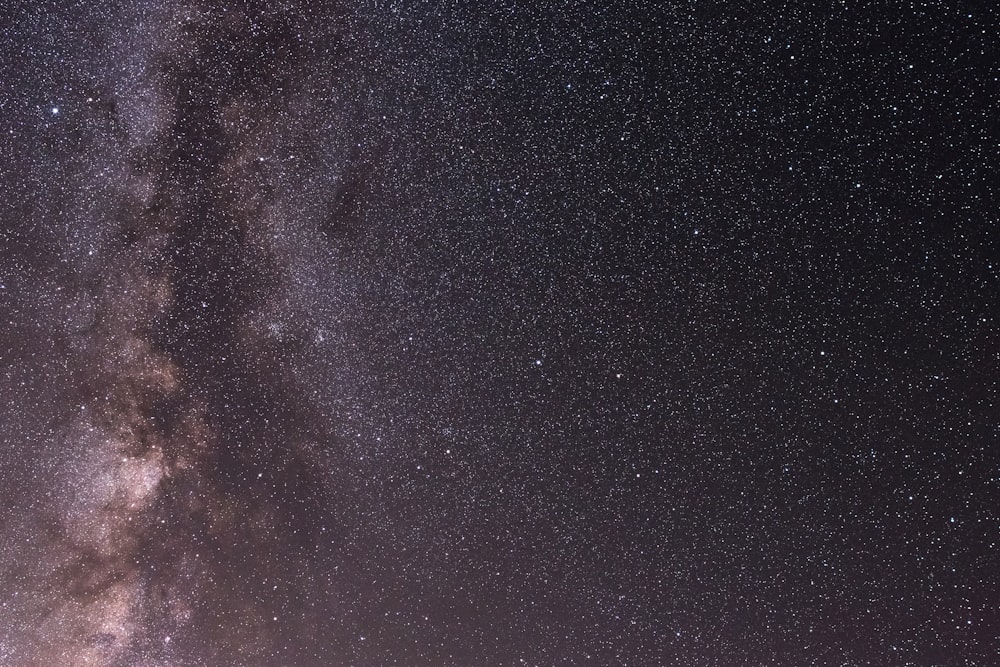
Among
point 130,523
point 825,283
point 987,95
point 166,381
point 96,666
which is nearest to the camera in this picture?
point 987,95

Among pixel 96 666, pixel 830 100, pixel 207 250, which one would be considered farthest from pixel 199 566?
pixel 830 100

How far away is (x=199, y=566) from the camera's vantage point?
4598 mm

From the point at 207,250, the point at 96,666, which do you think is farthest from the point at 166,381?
the point at 96,666

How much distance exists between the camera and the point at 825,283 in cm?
324

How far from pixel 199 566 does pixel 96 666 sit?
3.97ft

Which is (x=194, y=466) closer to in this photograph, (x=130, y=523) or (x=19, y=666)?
(x=130, y=523)

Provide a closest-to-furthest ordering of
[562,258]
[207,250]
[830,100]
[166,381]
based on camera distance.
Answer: [830,100] → [562,258] → [207,250] → [166,381]

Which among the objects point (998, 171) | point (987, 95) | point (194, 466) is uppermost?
point (194, 466)

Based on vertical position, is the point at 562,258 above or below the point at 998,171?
above

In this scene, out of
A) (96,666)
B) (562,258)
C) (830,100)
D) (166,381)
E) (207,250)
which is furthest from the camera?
(96,666)

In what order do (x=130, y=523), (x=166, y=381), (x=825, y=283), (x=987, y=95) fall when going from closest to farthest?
(x=987, y=95)
(x=825, y=283)
(x=166, y=381)
(x=130, y=523)

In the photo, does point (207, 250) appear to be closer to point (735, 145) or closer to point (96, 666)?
point (735, 145)

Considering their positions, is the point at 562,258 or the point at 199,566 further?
the point at 199,566

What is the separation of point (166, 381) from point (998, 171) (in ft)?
14.5
